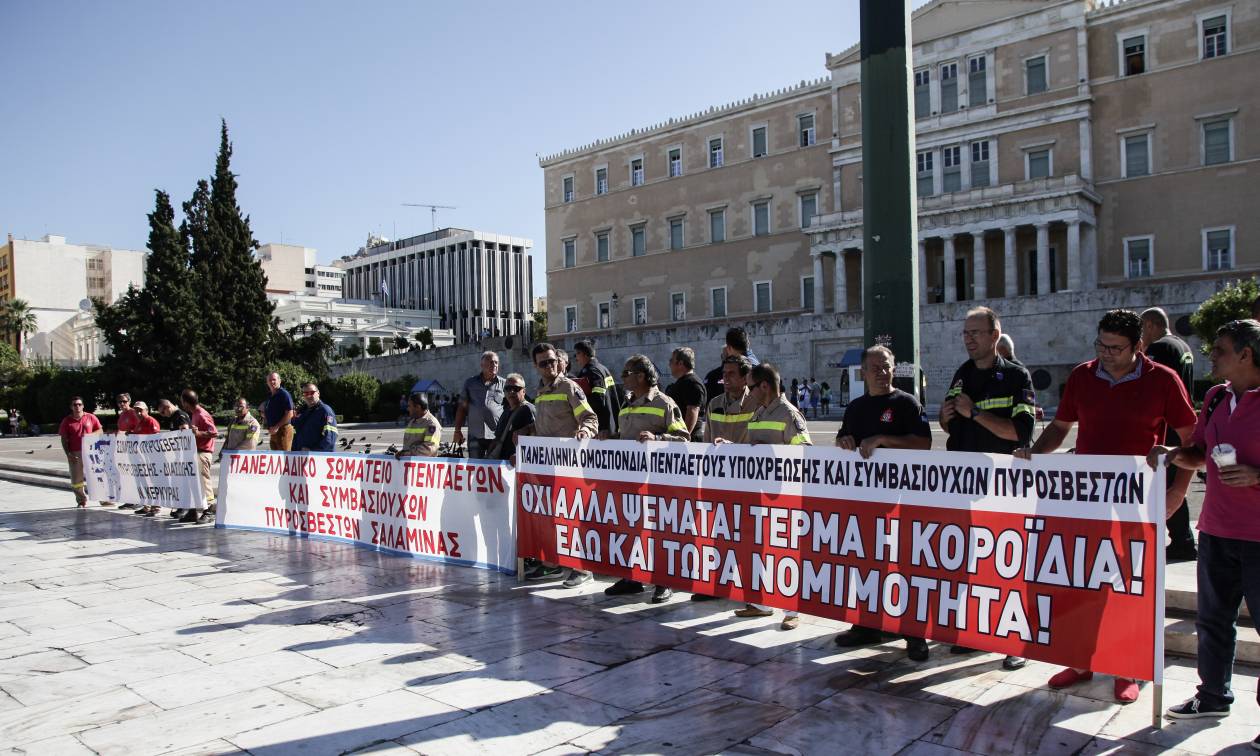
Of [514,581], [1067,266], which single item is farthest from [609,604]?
[1067,266]

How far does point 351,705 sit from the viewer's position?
14.6ft

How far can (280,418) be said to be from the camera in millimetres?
11102

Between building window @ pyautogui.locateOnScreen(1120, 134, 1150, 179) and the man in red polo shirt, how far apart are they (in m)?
41.3

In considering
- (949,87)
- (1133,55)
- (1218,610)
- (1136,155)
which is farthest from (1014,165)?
(1218,610)

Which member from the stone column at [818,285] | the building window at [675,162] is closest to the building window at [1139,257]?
the stone column at [818,285]

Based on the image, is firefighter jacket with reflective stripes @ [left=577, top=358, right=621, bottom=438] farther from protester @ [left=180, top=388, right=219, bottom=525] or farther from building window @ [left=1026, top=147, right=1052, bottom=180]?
building window @ [left=1026, top=147, right=1052, bottom=180]

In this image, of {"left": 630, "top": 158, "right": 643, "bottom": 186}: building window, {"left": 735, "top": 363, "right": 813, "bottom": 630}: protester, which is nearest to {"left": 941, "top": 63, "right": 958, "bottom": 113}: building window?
{"left": 630, "top": 158, "right": 643, "bottom": 186}: building window

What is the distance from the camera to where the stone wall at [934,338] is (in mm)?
31172

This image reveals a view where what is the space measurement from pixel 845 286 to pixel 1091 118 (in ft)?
43.5

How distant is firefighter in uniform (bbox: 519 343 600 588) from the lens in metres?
7.24

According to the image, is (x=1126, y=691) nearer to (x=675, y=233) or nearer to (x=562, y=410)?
(x=562, y=410)

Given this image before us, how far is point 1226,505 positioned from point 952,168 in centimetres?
4345

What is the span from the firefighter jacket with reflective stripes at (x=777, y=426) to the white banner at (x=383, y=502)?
2.19 m

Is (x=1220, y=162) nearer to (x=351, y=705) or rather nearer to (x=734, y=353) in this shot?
(x=734, y=353)
